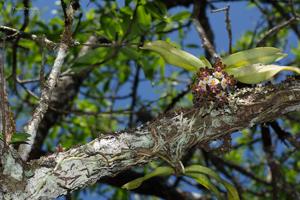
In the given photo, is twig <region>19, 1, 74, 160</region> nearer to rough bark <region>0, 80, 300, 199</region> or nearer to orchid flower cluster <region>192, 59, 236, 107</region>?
rough bark <region>0, 80, 300, 199</region>

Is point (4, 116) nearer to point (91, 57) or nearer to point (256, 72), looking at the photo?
point (256, 72)

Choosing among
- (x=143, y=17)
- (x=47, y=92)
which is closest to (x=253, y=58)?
(x=47, y=92)

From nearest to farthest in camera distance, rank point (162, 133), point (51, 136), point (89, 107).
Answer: point (162, 133) → point (51, 136) → point (89, 107)

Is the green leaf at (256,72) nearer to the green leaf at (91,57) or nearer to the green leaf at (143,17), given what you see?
the green leaf at (143,17)

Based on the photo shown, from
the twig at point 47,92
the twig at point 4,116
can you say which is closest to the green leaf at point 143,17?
the twig at point 47,92

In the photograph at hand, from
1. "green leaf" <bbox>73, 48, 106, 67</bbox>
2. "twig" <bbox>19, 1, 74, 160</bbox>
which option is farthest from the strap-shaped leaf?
"green leaf" <bbox>73, 48, 106, 67</bbox>

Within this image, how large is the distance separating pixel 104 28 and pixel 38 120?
3.06ft

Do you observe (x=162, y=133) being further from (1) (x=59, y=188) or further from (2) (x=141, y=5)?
(2) (x=141, y=5)

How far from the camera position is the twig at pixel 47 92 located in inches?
53.7

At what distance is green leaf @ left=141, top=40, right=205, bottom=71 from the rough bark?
4.7 inches

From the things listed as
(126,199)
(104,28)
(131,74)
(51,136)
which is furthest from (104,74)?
(104,28)

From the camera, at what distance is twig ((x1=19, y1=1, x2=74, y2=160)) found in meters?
1.36

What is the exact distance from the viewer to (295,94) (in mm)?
1418

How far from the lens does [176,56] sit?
1424mm
